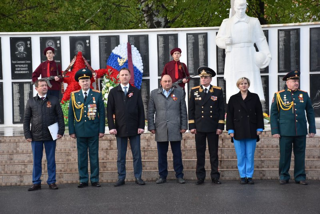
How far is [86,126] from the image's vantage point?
8172mm

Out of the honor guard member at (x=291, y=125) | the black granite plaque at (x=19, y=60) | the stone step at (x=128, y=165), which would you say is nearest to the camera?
the honor guard member at (x=291, y=125)

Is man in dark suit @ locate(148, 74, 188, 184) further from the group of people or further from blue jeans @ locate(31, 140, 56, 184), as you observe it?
blue jeans @ locate(31, 140, 56, 184)

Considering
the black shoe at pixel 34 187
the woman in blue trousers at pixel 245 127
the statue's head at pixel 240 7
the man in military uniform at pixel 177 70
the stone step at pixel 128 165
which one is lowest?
the black shoe at pixel 34 187

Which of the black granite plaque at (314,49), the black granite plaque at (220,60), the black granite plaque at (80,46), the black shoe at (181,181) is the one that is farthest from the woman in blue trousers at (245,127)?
the black granite plaque at (80,46)

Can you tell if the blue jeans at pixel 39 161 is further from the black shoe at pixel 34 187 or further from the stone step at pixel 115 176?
the stone step at pixel 115 176

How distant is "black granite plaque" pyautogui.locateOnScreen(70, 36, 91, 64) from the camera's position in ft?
43.1

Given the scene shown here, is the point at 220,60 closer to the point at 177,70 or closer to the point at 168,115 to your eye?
the point at 177,70

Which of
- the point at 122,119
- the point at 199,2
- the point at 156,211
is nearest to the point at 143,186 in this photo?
the point at 122,119

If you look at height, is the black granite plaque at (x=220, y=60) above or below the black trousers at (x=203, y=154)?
above

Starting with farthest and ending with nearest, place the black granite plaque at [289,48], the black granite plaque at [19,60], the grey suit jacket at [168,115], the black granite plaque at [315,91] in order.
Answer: the black granite plaque at [19,60] → the black granite plaque at [289,48] → the black granite plaque at [315,91] → the grey suit jacket at [168,115]

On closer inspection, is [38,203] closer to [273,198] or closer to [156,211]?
[156,211]

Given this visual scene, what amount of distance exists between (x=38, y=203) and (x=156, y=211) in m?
1.70

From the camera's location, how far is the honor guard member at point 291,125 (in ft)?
26.6

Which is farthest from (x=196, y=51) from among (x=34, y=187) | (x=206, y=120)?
(x=34, y=187)
